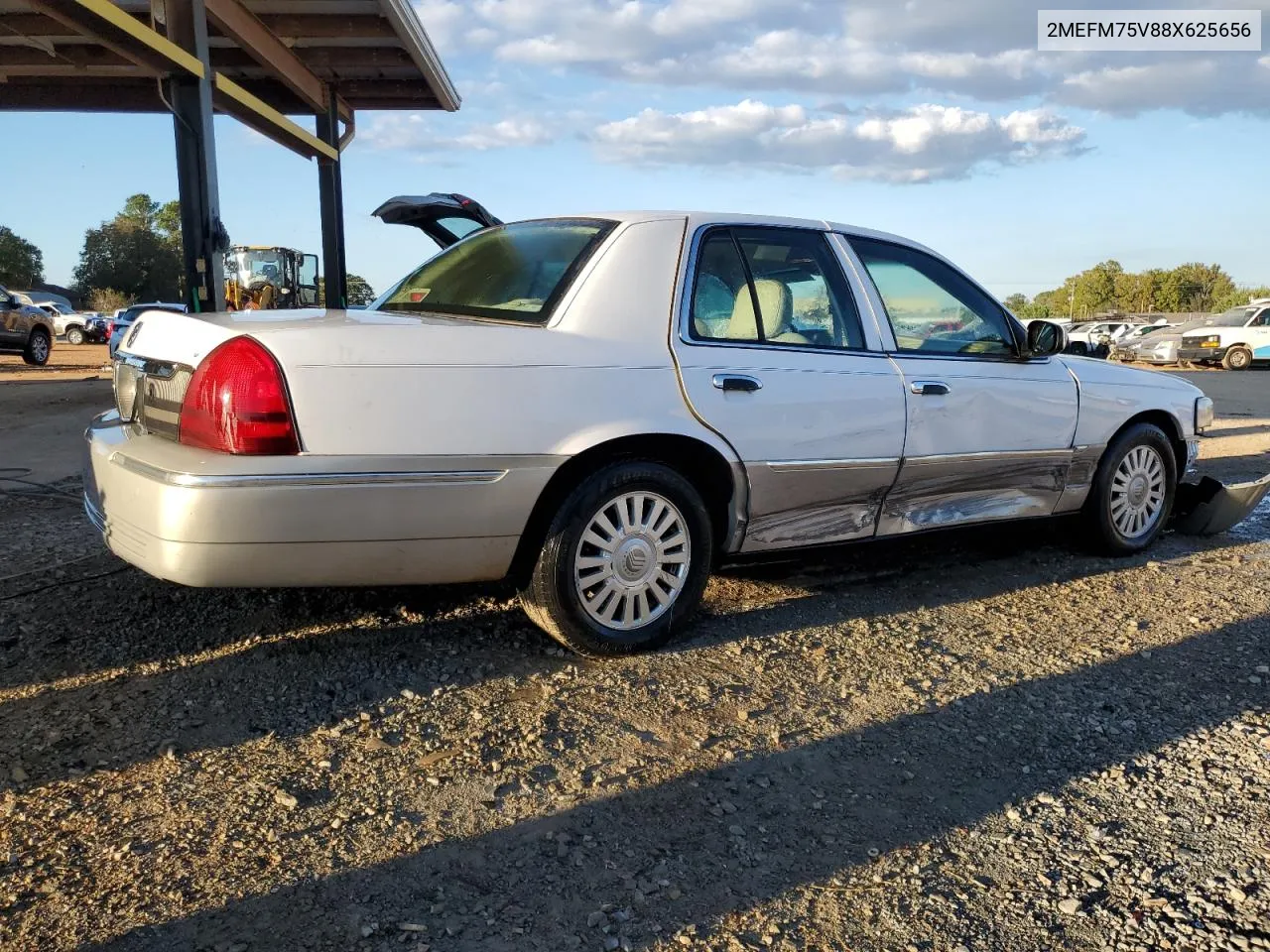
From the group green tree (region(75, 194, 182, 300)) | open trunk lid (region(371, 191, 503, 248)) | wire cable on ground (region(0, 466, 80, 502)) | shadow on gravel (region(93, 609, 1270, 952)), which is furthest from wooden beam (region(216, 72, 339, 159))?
green tree (region(75, 194, 182, 300))

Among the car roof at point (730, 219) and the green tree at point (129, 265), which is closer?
the car roof at point (730, 219)

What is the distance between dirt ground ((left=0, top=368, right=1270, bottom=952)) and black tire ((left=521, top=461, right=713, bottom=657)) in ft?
0.33

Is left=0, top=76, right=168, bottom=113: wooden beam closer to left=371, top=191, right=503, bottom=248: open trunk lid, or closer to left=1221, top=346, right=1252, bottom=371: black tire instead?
left=371, top=191, right=503, bottom=248: open trunk lid

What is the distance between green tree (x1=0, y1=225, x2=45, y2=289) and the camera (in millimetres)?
64688

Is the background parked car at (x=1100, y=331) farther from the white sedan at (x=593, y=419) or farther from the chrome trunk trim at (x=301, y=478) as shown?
the chrome trunk trim at (x=301, y=478)

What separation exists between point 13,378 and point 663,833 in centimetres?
1701

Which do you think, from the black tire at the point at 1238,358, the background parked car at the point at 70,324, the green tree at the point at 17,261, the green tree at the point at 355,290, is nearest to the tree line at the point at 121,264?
the green tree at the point at 17,261

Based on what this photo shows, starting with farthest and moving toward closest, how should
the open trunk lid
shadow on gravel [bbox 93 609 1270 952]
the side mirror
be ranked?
the open trunk lid
the side mirror
shadow on gravel [bbox 93 609 1270 952]

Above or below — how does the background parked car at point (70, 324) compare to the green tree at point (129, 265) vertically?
below

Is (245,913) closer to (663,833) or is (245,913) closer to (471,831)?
(471,831)

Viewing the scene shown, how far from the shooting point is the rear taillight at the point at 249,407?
2910 millimetres

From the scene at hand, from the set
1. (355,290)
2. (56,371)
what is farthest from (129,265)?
(56,371)

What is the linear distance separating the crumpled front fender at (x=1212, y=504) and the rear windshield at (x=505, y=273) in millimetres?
3908

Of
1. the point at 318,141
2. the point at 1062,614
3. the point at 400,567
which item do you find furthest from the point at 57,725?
the point at 318,141
